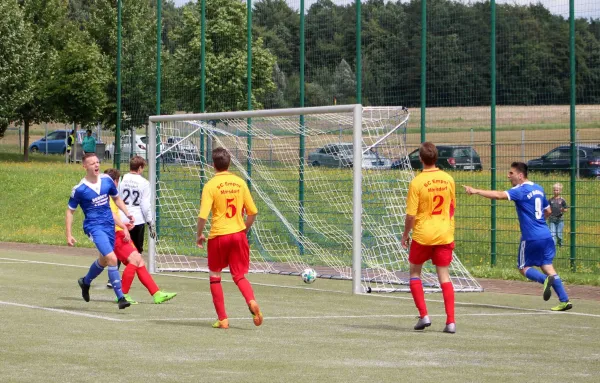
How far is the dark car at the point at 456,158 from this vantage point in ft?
62.1

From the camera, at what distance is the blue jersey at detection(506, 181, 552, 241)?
1330 cm

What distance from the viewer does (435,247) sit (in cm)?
1127

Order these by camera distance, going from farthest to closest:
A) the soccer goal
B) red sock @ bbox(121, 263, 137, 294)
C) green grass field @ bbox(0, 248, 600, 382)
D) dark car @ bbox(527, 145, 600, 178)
→ dark car @ bbox(527, 145, 600, 178), the soccer goal, red sock @ bbox(121, 263, 137, 294), green grass field @ bbox(0, 248, 600, 382)

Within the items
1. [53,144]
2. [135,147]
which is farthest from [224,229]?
[53,144]

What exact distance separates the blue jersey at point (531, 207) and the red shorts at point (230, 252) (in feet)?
12.7

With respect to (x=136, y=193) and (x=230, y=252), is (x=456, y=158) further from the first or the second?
(x=230, y=252)

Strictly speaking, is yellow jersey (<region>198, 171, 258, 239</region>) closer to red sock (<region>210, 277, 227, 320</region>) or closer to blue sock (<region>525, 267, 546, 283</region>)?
red sock (<region>210, 277, 227, 320</region>)

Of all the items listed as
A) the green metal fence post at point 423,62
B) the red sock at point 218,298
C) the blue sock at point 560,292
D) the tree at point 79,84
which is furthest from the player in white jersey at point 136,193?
the tree at point 79,84

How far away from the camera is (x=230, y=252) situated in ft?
37.1

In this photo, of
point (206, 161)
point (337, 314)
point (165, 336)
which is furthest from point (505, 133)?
point (165, 336)

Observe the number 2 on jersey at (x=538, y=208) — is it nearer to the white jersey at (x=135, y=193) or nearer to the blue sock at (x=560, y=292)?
the blue sock at (x=560, y=292)

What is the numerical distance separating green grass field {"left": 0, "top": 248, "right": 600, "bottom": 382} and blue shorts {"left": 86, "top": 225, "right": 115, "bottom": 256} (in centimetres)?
76

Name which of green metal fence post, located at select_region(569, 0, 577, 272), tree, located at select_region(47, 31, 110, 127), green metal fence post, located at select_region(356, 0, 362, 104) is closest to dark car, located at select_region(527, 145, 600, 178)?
green metal fence post, located at select_region(569, 0, 577, 272)

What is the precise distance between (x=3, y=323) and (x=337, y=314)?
13.1ft
